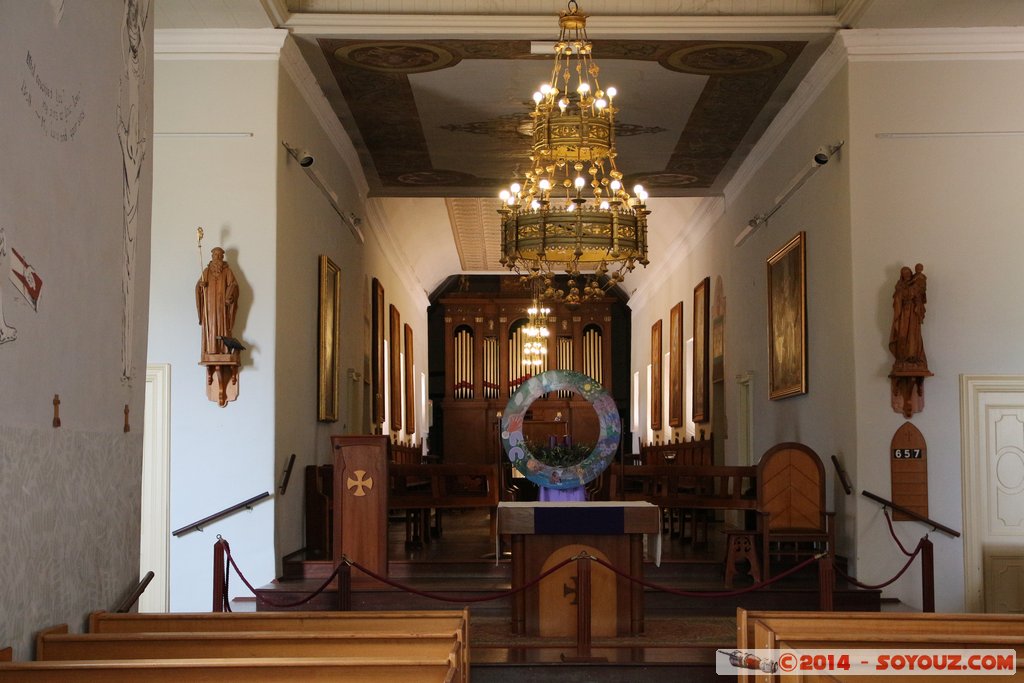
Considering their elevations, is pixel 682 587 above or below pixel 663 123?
below

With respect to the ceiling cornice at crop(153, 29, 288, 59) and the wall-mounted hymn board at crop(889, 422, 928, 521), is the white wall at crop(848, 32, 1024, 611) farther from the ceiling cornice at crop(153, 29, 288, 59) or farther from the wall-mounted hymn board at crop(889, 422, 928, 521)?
the ceiling cornice at crop(153, 29, 288, 59)

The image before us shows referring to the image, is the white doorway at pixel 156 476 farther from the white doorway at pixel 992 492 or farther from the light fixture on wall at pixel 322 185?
the white doorway at pixel 992 492

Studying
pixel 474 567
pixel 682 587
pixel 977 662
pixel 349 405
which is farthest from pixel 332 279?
pixel 977 662

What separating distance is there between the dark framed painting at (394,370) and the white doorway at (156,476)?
Answer: 9355 mm

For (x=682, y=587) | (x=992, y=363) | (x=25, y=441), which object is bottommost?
(x=682, y=587)

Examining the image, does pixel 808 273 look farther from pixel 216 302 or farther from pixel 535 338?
pixel 535 338

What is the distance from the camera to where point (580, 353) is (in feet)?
90.9

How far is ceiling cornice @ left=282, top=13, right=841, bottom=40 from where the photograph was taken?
33.1 ft

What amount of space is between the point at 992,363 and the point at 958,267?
0.85 metres

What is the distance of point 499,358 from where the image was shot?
2733 cm

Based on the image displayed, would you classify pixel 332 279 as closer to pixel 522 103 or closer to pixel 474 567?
pixel 522 103

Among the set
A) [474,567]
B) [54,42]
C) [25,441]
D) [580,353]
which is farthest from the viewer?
[580,353]

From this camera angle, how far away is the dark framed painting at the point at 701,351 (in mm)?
17312

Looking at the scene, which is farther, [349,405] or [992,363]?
[349,405]
